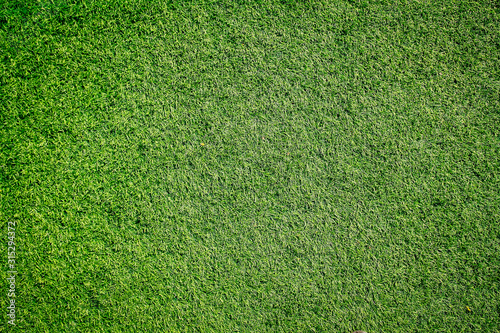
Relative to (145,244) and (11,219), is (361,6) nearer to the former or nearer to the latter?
(145,244)

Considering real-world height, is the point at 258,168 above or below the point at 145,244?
above

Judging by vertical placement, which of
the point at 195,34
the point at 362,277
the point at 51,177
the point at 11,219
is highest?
the point at 195,34

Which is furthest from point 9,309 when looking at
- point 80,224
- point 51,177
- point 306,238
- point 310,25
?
point 310,25

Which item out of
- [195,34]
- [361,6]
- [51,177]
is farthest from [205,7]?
[51,177]

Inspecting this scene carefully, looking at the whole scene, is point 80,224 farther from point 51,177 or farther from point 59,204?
point 51,177

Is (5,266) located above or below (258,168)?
below

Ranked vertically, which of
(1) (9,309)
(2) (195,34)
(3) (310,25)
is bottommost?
(1) (9,309)
